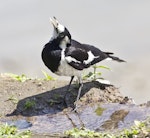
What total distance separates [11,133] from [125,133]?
1.23 metres

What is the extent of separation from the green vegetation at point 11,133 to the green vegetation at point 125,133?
16.7 inches

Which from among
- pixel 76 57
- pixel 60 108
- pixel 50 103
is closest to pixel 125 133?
pixel 60 108

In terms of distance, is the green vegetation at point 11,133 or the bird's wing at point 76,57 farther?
the bird's wing at point 76,57

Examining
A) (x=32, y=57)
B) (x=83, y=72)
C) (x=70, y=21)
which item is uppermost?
(x=70, y=21)

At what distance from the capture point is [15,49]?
1495cm

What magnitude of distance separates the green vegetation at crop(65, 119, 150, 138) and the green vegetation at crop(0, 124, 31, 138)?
0.42 m

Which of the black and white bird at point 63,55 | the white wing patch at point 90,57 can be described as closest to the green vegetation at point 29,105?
the black and white bird at point 63,55

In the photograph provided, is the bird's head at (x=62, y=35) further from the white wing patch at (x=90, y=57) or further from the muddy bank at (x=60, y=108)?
the muddy bank at (x=60, y=108)

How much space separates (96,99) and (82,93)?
0.80ft

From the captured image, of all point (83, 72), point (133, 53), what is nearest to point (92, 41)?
point (133, 53)

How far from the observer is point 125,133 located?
864cm

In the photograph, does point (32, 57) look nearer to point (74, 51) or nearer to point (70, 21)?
point (70, 21)

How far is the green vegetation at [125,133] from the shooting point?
8.56 m

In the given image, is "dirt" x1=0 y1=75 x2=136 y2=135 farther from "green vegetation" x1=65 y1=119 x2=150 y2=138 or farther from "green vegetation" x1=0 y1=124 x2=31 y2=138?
"green vegetation" x1=65 y1=119 x2=150 y2=138
